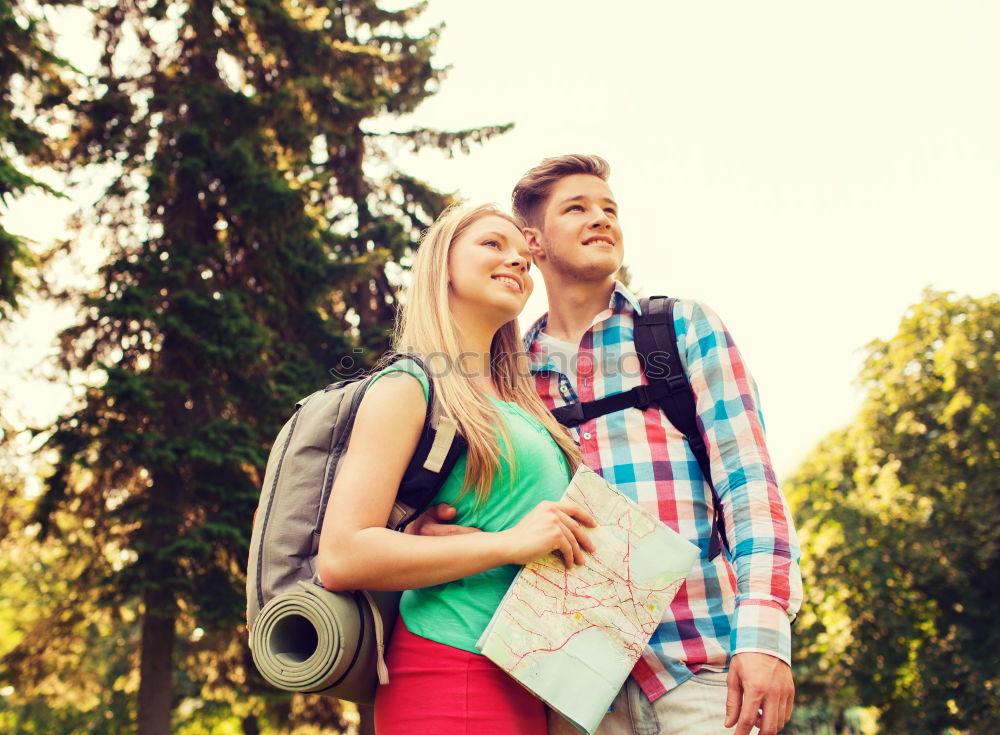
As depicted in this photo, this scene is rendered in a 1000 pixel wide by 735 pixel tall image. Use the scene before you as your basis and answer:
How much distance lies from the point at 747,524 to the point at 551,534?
1.98 ft

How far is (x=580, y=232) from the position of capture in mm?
2934

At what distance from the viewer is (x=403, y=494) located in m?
1.94

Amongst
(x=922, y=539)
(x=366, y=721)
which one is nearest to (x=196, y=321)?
(x=366, y=721)

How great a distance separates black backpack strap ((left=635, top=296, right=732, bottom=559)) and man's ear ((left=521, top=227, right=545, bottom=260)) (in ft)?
2.03

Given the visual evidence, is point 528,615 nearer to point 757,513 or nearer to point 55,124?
point 757,513

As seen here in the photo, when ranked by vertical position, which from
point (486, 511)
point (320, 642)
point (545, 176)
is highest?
point (545, 176)

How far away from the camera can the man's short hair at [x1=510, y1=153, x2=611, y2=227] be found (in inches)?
122

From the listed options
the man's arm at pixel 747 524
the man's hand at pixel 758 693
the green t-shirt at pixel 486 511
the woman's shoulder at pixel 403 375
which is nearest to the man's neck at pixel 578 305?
the man's arm at pixel 747 524

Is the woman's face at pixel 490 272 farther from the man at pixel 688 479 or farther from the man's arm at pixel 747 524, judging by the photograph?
the man's arm at pixel 747 524

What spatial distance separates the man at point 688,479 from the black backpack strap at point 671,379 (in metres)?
0.03

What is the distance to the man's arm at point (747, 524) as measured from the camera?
1.87 metres

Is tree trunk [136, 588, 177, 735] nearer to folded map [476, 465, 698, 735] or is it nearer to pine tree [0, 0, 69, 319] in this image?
pine tree [0, 0, 69, 319]

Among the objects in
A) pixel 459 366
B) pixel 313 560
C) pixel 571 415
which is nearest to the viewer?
pixel 313 560

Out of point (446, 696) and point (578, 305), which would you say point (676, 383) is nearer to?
point (578, 305)
